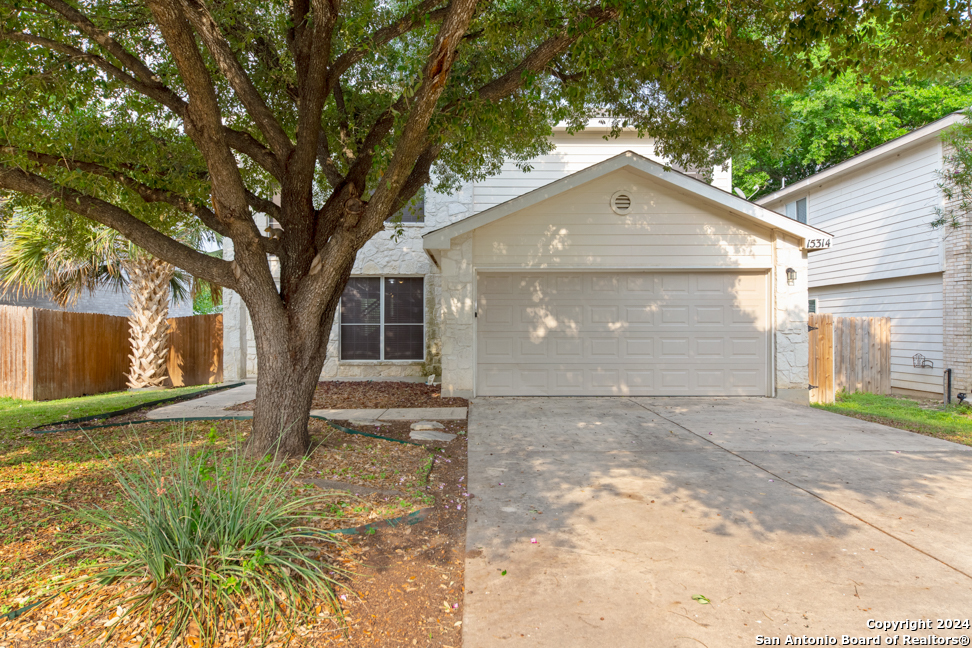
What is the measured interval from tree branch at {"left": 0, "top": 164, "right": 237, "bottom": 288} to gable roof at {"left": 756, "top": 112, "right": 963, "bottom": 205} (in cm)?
1323

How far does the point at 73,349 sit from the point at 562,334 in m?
9.83

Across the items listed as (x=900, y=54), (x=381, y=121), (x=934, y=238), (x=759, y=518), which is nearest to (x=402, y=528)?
(x=759, y=518)

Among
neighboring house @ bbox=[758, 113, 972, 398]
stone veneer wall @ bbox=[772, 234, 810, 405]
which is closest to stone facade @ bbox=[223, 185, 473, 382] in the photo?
stone veneer wall @ bbox=[772, 234, 810, 405]

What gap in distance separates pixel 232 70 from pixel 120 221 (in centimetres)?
170

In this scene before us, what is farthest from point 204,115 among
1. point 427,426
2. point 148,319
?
point 148,319

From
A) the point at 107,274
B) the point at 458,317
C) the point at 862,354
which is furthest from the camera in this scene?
the point at 107,274

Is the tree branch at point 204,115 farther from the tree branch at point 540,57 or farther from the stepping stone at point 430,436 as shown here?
the stepping stone at point 430,436

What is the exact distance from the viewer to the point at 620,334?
979cm

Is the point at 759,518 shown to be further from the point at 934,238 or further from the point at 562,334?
the point at 934,238

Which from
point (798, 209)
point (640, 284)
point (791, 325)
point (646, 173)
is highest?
point (798, 209)

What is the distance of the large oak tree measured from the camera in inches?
175

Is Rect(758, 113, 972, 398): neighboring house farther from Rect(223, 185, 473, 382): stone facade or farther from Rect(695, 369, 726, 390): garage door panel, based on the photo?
Rect(223, 185, 473, 382): stone facade

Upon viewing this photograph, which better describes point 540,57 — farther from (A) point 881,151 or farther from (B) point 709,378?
(A) point 881,151

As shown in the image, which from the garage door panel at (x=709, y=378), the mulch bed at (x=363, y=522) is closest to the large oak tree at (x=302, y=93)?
the mulch bed at (x=363, y=522)
